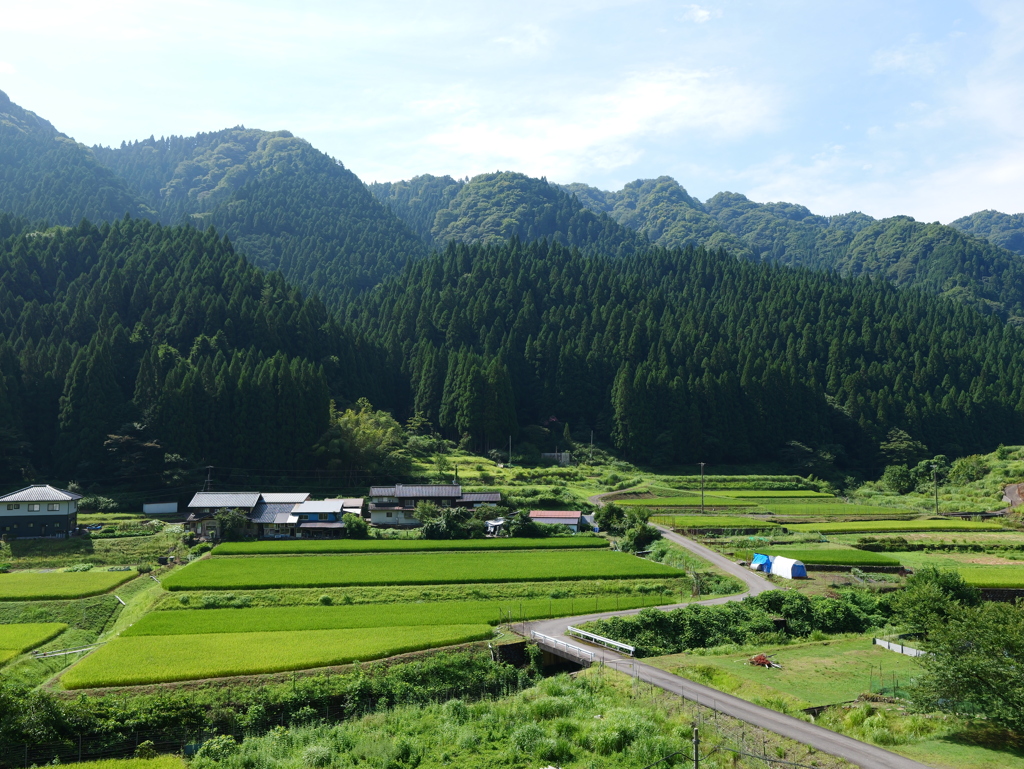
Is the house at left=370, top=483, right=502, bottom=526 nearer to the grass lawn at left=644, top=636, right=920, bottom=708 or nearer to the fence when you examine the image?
the grass lawn at left=644, top=636, right=920, bottom=708

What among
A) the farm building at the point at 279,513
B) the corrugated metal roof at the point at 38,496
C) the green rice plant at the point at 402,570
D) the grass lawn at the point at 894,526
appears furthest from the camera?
the grass lawn at the point at 894,526

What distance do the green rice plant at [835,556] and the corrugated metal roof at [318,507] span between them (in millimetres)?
32631

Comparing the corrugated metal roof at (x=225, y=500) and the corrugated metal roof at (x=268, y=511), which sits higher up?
the corrugated metal roof at (x=225, y=500)

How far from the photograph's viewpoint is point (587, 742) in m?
21.9

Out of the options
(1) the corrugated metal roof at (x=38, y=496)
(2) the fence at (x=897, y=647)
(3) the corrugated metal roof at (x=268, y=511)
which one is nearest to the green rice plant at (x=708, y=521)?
(2) the fence at (x=897, y=647)

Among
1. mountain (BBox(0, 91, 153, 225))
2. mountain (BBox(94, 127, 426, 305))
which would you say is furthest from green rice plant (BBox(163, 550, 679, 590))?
mountain (BBox(0, 91, 153, 225))

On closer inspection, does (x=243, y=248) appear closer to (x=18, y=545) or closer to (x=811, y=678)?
(x=18, y=545)

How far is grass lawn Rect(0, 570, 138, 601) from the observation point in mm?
37812

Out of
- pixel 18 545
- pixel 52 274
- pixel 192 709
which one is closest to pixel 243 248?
pixel 52 274

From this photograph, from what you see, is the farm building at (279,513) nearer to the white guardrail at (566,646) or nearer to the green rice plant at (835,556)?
the white guardrail at (566,646)

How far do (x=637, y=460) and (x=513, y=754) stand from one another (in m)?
71.6

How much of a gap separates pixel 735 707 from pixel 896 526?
44.1m

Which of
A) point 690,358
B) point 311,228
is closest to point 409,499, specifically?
point 690,358

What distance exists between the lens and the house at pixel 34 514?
52.6 m
